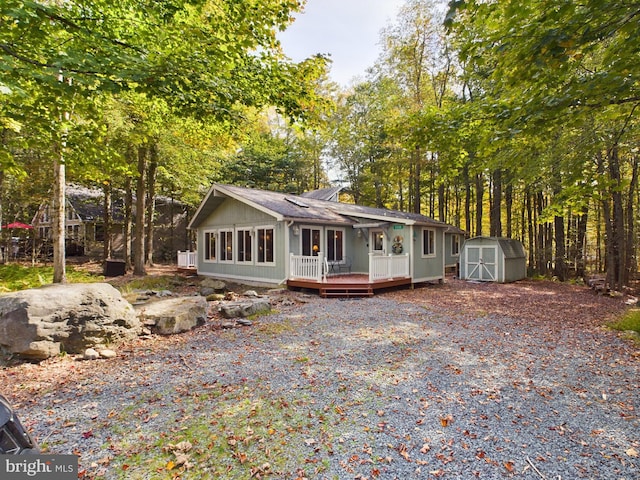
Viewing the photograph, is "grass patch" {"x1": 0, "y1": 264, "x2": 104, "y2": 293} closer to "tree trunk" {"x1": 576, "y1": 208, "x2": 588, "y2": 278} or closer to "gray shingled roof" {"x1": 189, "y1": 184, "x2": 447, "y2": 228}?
"gray shingled roof" {"x1": 189, "y1": 184, "x2": 447, "y2": 228}

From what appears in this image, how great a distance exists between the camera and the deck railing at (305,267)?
37.7 ft

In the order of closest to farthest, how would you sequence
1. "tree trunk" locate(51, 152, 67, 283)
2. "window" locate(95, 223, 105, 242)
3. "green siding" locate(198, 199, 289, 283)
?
"tree trunk" locate(51, 152, 67, 283), "green siding" locate(198, 199, 289, 283), "window" locate(95, 223, 105, 242)

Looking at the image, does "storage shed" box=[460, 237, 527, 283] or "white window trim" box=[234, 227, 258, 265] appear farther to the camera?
"storage shed" box=[460, 237, 527, 283]

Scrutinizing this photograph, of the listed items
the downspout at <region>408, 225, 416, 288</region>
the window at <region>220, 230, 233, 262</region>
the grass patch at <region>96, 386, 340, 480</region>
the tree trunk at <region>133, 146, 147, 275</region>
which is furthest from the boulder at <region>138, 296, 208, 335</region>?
the tree trunk at <region>133, 146, 147, 275</region>

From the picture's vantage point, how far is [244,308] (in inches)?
316

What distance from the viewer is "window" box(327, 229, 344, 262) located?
13383 millimetres

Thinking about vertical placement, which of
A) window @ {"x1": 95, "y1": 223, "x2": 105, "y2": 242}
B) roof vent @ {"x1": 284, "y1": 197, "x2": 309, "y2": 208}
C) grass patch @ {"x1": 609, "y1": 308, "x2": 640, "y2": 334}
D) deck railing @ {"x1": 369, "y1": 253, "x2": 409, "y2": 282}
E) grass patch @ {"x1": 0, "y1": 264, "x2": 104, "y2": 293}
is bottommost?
grass patch @ {"x1": 609, "y1": 308, "x2": 640, "y2": 334}

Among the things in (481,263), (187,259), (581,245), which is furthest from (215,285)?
(581,245)

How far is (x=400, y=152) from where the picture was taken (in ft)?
73.6

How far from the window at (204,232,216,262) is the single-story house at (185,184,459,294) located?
0.05 metres

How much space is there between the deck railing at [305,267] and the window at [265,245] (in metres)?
1.14

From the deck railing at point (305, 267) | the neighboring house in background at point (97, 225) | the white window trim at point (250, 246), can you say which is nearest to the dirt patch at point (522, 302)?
the deck railing at point (305, 267)

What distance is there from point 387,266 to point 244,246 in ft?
19.6

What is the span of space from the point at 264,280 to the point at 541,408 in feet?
33.4
